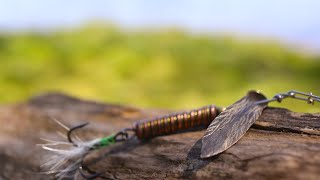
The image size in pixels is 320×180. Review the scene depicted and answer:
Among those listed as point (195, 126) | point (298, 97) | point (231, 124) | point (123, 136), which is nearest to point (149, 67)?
point (123, 136)

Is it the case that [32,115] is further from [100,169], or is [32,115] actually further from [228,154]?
[228,154]

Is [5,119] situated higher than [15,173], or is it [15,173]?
[5,119]

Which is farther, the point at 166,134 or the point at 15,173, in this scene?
the point at 15,173

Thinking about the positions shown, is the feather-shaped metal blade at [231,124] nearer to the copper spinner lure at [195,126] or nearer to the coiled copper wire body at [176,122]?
the copper spinner lure at [195,126]

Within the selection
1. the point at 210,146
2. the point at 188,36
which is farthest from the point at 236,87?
the point at 210,146

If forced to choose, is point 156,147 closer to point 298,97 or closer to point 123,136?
point 123,136

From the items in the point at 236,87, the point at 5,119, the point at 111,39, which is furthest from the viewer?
the point at 111,39

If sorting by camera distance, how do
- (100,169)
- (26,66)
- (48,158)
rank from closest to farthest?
(100,169) → (48,158) → (26,66)
